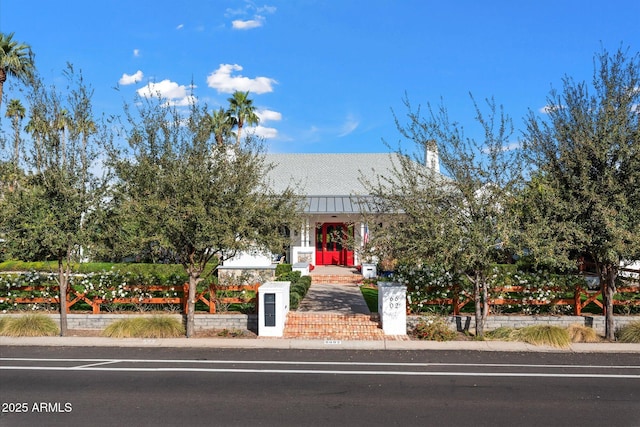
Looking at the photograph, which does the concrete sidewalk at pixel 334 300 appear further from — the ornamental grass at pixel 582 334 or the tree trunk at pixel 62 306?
the tree trunk at pixel 62 306

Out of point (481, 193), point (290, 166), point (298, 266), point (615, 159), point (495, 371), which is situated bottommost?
point (495, 371)

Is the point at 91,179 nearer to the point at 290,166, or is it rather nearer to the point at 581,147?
the point at 581,147

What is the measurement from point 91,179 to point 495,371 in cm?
1101

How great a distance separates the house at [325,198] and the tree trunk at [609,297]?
10.1 m

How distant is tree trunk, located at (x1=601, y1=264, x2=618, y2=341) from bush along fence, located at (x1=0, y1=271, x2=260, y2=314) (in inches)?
380

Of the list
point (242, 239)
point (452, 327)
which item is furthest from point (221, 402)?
point (452, 327)

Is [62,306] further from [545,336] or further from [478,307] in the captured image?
[545,336]

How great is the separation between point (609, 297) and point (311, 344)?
8077 millimetres

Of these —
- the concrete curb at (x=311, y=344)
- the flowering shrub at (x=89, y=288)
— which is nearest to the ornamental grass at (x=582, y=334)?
the concrete curb at (x=311, y=344)

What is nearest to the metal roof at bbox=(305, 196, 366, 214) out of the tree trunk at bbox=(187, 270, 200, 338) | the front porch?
the front porch

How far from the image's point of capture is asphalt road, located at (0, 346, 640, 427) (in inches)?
263

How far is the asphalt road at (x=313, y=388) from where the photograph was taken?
21.9 ft

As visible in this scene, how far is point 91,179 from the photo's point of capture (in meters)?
12.3

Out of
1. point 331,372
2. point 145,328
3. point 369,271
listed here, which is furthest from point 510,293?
point 145,328
